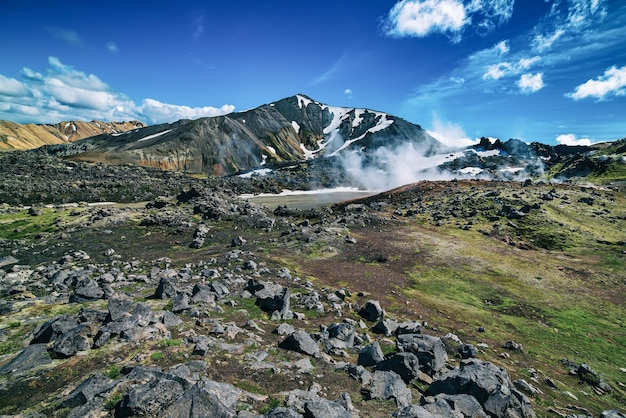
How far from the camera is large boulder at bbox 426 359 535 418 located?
1291cm

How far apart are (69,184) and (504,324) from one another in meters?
116

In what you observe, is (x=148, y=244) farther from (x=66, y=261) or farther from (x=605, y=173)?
(x=605, y=173)

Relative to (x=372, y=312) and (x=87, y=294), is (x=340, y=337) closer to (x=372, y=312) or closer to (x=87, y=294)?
(x=372, y=312)

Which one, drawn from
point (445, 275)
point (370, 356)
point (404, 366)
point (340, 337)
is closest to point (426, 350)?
point (404, 366)

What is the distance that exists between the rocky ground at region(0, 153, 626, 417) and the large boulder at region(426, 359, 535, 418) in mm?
76

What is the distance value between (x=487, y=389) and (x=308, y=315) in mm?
11898

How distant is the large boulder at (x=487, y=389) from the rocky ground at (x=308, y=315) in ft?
0.25

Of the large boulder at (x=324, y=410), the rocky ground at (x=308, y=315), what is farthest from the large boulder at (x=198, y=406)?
the large boulder at (x=324, y=410)

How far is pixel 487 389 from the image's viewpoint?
13.0 m

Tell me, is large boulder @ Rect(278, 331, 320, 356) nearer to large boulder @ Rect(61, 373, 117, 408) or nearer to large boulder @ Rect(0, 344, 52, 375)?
large boulder @ Rect(61, 373, 117, 408)

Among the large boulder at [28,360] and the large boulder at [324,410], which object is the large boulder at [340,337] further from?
the large boulder at [28,360]

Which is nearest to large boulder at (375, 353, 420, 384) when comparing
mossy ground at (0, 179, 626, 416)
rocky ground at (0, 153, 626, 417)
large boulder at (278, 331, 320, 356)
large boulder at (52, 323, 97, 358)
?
rocky ground at (0, 153, 626, 417)

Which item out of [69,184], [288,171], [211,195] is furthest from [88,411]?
[288,171]

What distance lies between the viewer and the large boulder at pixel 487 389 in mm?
12914
